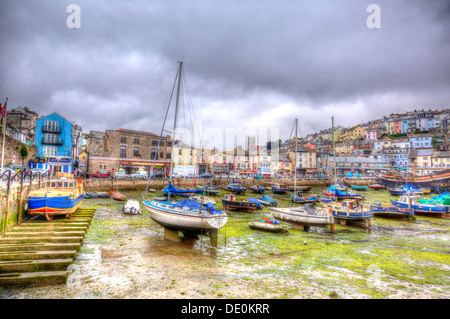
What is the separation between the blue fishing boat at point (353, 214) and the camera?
834 inches

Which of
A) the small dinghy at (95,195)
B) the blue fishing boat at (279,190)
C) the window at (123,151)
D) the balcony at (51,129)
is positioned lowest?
the blue fishing boat at (279,190)

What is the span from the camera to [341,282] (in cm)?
925

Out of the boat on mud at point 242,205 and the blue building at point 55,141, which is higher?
the blue building at point 55,141

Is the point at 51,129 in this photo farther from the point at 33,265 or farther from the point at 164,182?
the point at 33,265

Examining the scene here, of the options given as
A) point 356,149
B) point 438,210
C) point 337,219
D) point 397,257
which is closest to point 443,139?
point 356,149

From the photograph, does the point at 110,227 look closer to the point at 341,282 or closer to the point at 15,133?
the point at 341,282

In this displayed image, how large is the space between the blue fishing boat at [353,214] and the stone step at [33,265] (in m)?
21.1

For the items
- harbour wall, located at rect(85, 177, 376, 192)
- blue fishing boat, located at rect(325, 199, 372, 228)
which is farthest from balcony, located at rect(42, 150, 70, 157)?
blue fishing boat, located at rect(325, 199, 372, 228)

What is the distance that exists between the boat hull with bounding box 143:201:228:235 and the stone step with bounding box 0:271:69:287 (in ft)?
20.4

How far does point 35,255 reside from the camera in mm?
9469

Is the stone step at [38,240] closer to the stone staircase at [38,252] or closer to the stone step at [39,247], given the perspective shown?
the stone staircase at [38,252]

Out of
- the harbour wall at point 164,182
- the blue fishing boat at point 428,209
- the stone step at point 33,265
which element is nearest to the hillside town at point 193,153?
the harbour wall at point 164,182

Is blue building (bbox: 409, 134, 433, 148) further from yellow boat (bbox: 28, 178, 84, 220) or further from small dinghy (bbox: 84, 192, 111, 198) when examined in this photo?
yellow boat (bbox: 28, 178, 84, 220)
